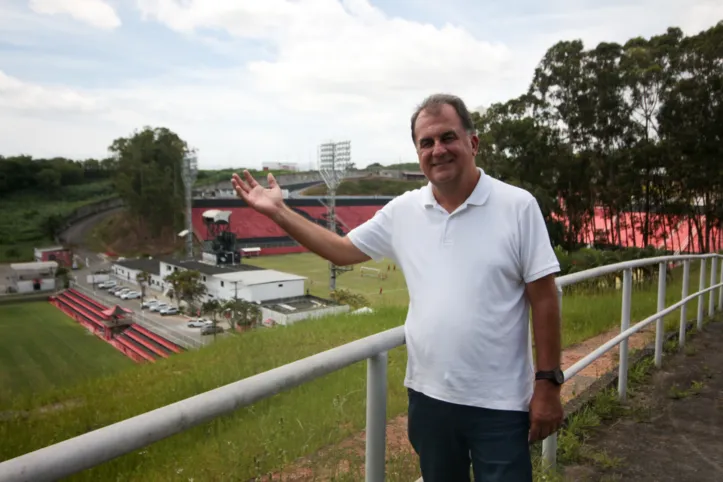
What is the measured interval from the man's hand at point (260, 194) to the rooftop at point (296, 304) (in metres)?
20.2

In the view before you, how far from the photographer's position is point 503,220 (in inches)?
46.2

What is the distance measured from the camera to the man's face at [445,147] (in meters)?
1.25

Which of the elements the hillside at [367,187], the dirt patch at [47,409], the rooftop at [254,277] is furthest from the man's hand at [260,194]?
the hillside at [367,187]

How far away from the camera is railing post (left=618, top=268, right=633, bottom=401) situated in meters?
2.65

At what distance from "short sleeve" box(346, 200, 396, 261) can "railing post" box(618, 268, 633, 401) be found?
1.70m

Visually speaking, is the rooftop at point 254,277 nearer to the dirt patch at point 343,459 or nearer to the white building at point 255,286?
the white building at point 255,286

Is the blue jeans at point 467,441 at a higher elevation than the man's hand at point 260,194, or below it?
below

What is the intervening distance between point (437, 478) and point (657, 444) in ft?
5.22

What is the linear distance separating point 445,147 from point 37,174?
3469cm

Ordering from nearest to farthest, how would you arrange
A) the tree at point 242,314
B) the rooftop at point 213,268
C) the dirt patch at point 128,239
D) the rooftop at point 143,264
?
the tree at point 242,314
the rooftop at point 213,268
the rooftop at point 143,264
the dirt patch at point 128,239

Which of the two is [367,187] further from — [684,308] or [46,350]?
[684,308]

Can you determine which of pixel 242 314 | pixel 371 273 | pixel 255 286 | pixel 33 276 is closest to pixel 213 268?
pixel 255 286

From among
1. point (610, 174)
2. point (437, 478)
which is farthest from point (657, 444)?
point (610, 174)

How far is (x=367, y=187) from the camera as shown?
226 ft
